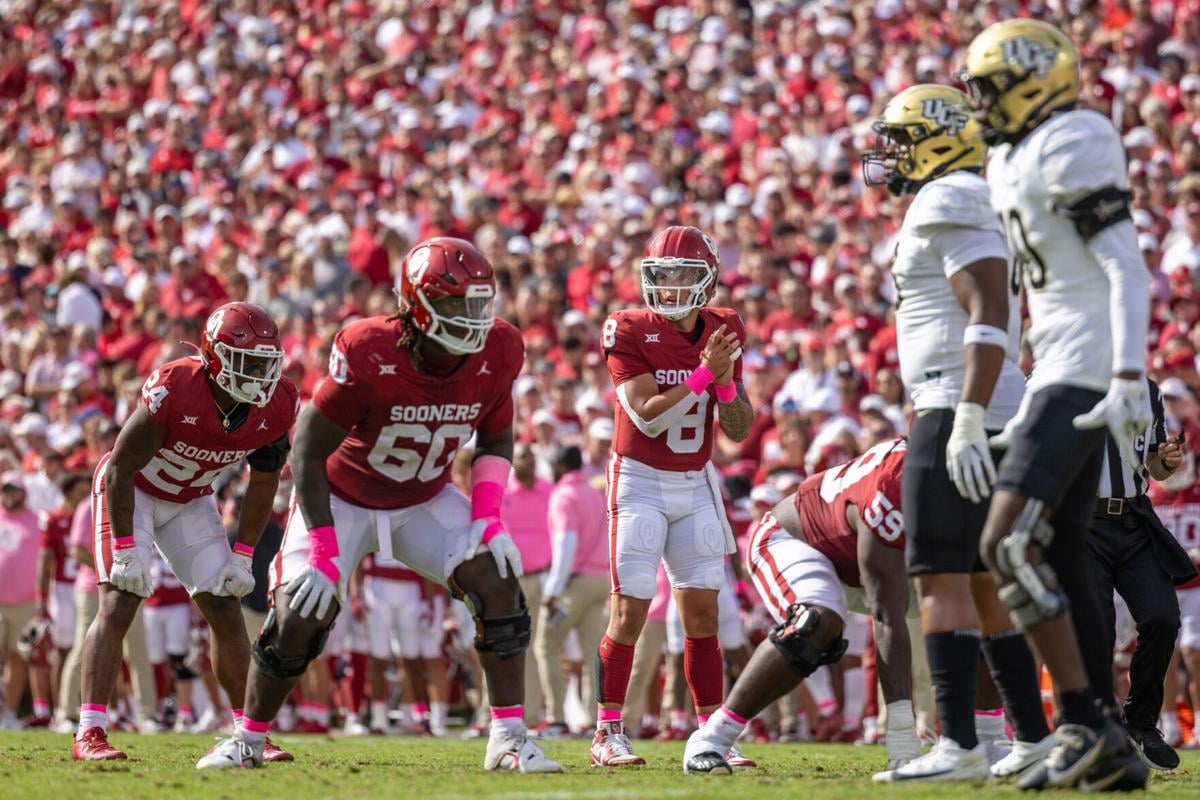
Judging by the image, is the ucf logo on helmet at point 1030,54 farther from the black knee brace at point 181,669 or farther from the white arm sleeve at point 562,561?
the black knee brace at point 181,669

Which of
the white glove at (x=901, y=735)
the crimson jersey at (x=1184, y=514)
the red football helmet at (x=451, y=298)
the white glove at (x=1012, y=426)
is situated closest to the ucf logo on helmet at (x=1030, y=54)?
the white glove at (x=1012, y=426)

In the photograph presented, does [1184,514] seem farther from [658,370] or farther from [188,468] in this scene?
[188,468]

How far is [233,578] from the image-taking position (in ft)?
25.8

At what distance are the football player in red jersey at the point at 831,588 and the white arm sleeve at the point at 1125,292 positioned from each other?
4.40ft

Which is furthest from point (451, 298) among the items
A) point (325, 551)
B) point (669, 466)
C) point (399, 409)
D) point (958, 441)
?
point (958, 441)

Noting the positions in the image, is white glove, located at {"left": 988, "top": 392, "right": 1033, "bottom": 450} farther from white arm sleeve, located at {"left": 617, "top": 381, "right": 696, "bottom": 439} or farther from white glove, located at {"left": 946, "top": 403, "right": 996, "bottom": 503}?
white arm sleeve, located at {"left": 617, "top": 381, "right": 696, "bottom": 439}

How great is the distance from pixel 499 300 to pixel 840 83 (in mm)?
3949

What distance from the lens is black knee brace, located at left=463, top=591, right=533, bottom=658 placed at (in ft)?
21.1

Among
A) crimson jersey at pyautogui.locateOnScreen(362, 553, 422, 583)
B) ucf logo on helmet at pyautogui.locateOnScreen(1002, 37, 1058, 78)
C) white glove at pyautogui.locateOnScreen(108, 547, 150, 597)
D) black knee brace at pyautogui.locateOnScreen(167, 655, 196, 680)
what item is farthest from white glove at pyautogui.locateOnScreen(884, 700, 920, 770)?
black knee brace at pyautogui.locateOnScreen(167, 655, 196, 680)

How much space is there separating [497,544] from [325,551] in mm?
632

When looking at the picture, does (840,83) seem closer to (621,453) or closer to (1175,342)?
(1175,342)

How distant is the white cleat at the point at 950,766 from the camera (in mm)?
5871

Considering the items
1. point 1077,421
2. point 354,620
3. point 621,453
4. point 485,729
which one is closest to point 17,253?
point 354,620

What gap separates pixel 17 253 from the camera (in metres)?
18.9
